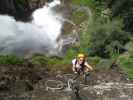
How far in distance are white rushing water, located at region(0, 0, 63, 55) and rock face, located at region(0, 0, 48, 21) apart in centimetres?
52

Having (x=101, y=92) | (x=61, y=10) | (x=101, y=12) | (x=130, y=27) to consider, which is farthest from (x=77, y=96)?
(x=61, y=10)

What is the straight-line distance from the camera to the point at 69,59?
31.6 m

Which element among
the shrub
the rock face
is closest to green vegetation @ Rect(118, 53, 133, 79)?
the shrub

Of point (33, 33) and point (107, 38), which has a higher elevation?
point (33, 33)

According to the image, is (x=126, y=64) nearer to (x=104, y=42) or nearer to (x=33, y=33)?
(x=104, y=42)

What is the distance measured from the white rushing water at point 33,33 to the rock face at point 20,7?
1.72 ft

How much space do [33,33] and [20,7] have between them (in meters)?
5.01

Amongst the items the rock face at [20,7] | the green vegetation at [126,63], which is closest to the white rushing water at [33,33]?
the rock face at [20,7]

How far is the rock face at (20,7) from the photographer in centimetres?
3991

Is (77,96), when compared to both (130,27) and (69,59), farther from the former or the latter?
(130,27)

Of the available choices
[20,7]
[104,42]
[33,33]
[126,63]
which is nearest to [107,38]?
[104,42]

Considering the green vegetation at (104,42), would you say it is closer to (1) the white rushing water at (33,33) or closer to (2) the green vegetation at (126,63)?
(2) the green vegetation at (126,63)

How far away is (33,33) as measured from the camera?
36750mm

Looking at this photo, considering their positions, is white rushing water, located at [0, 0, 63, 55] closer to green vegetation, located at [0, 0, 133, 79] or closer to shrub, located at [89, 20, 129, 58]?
green vegetation, located at [0, 0, 133, 79]
